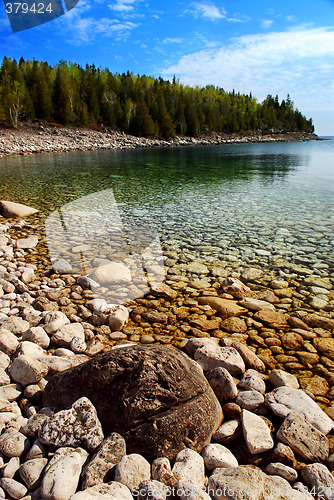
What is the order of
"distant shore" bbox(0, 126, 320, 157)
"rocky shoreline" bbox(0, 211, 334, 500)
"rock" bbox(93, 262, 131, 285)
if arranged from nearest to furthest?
"rocky shoreline" bbox(0, 211, 334, 500) → "rock" bbox(93, 262, 131, 285) → "distant shore" bbox(0, 126, 320, 157)

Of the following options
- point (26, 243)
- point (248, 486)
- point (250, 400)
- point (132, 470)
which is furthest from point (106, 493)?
point (26, 243)

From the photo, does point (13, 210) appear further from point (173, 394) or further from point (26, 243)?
point (173, 394)

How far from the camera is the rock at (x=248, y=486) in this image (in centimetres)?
193

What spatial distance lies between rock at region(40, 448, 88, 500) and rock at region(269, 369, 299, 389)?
189cm

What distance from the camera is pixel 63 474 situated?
2.00 m

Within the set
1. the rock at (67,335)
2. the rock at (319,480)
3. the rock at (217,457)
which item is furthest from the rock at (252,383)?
the rock at (67,335)

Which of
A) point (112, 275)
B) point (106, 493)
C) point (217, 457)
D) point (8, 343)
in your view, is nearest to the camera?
point (106, 493)

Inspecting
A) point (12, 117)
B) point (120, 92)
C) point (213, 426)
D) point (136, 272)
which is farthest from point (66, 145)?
point (213, 426)

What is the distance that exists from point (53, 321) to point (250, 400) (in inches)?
96.5

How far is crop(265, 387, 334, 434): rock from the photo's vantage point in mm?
2588

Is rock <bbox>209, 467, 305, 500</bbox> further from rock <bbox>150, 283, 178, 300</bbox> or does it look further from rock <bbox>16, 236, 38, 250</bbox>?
rock <bbox>16, 236, 38, 250</bbox>

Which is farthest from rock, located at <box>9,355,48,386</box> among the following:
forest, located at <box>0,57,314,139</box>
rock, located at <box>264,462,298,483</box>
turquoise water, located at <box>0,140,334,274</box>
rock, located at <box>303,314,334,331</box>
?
forest, located at <box>0,57,314,139</box>

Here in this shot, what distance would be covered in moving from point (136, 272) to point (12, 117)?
7389 cm

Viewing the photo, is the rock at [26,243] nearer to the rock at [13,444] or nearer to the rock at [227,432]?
the rock at [13,444]
